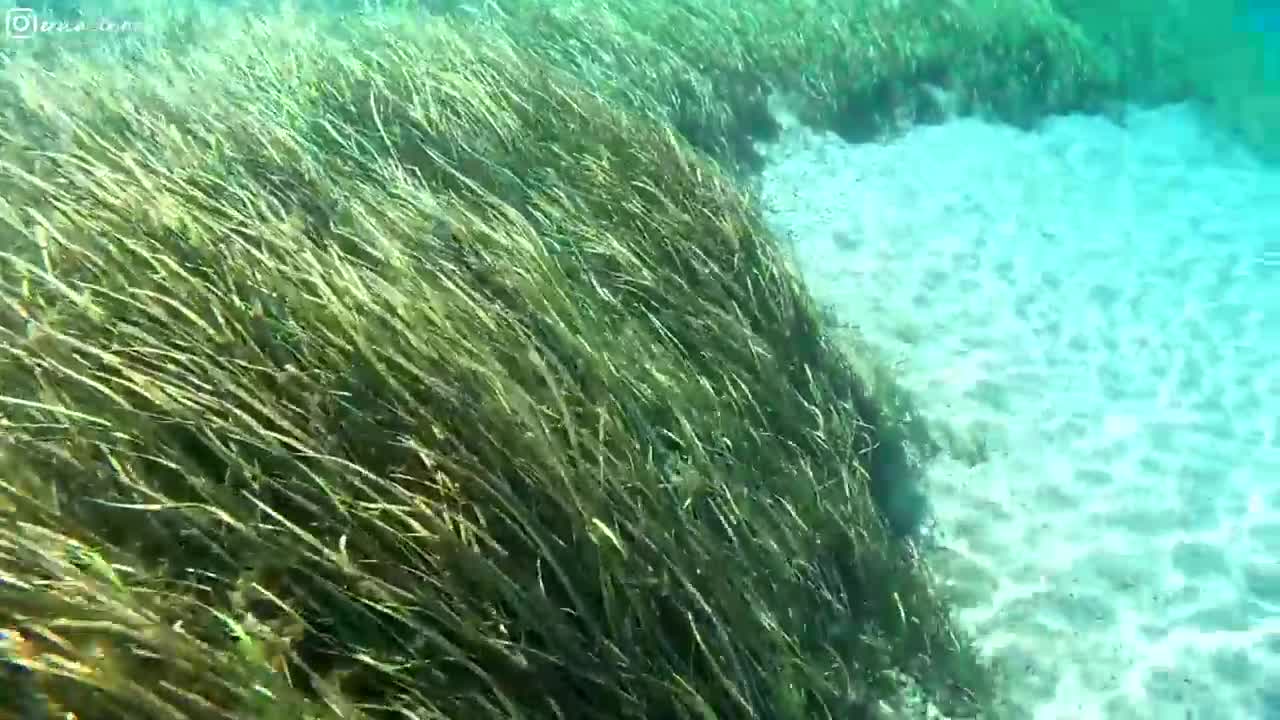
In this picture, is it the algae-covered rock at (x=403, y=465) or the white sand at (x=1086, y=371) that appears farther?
the white sand at (x=1086, y=371)

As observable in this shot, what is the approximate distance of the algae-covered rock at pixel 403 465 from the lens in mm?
1718

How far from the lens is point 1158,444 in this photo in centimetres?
423

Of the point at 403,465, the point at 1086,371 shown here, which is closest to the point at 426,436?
the point at 403,465

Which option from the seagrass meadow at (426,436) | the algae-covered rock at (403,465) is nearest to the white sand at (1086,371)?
the seagrass meadow at (426,436)

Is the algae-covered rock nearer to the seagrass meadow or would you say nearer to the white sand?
the seagrass meadow

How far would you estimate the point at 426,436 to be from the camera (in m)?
2.18

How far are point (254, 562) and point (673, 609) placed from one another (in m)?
1.07

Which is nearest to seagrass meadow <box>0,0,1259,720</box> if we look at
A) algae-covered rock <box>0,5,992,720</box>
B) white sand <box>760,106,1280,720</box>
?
algae-covered rock <box>0,5,992,720</box>

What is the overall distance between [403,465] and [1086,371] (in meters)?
3.97

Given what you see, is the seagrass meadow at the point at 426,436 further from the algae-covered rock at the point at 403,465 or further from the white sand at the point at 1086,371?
the white sand at the point at 1086,371

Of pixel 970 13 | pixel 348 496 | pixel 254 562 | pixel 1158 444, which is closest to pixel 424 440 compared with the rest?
pixel 348 496

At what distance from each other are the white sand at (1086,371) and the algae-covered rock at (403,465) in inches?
20.9

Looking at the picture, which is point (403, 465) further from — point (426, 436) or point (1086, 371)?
point (1086, 371)

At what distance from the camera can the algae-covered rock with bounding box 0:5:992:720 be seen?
67.6 inches
